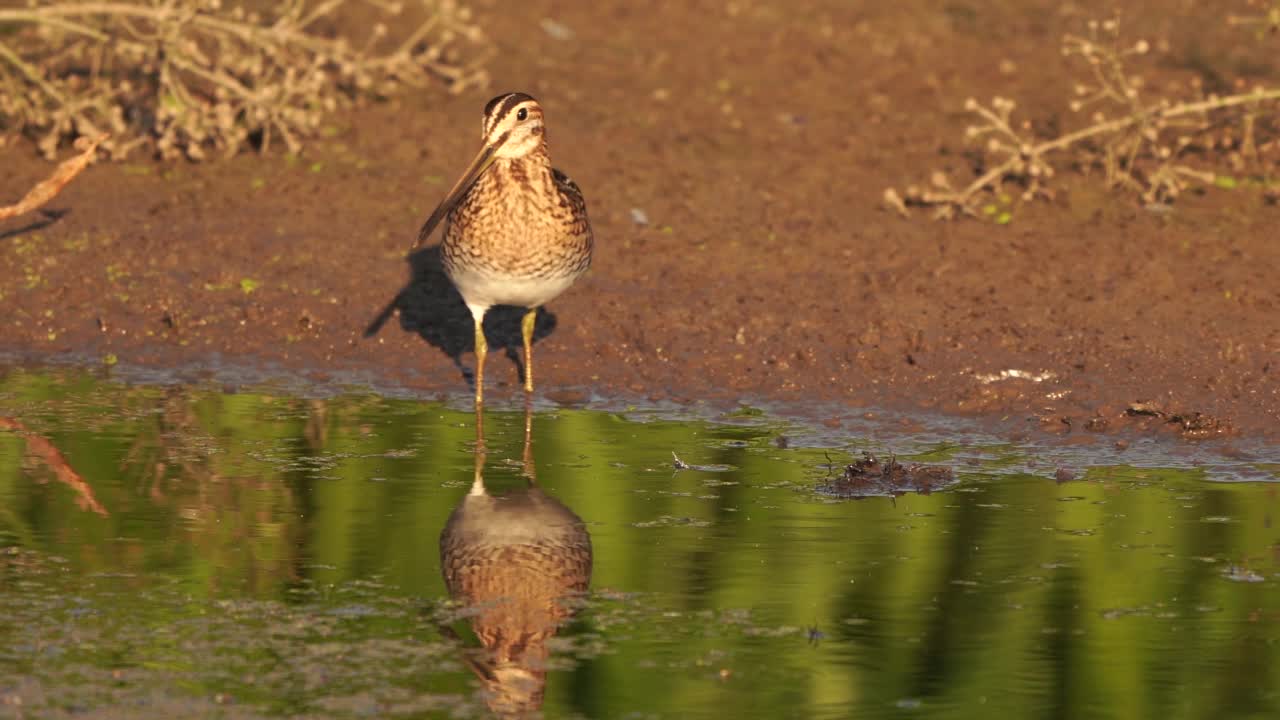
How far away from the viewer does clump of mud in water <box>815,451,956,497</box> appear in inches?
306

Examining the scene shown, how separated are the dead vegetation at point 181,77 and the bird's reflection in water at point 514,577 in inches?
201

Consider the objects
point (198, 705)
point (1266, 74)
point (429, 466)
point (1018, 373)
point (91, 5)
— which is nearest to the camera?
point (198, 705)

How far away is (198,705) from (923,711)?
6.06ft

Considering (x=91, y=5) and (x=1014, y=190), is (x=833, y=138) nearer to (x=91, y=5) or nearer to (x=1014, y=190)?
(x=1014, y=190)

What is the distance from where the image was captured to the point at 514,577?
21.0 ft

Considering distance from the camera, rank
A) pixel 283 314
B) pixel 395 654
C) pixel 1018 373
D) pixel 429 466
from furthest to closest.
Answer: pixel 283 314, pixel 1018 373, pixel 429 466, pixel 395 654

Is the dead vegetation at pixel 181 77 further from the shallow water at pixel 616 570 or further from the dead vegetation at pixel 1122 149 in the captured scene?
the shallow water at pixel 616 570

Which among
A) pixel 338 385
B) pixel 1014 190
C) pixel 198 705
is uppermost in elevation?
pixel 1014 190

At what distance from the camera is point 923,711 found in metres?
5.32

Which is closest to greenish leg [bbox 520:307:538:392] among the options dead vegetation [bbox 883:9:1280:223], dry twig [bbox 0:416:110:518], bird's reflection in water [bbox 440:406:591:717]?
bird's reflection in water [bbox 440:406:591:717]

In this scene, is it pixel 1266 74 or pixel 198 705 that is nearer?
pixel 198 705

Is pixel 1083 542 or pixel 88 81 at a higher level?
pixel 88 81

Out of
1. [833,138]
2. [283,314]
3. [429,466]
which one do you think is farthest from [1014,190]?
[429,466]

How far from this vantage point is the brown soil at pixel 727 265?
9.70 metres
